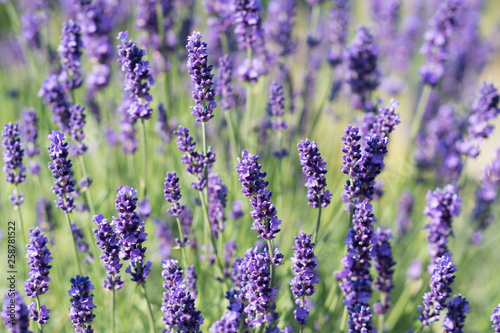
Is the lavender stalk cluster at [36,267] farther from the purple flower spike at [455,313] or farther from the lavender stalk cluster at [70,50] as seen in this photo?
the purple flower spike at [455,313]

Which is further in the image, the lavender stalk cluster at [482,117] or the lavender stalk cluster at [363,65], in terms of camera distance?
the lavender stalk cluster at [363,65]

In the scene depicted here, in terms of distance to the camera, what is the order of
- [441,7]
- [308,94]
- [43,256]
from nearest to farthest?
[43,256] → [441,7] → [308,94]

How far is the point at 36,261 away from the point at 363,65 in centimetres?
228

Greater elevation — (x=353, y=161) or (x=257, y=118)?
(x=257, y=118)

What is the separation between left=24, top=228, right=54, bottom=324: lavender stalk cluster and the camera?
1828 millimetres

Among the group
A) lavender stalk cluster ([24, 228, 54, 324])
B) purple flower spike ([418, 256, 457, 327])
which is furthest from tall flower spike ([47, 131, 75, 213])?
purple flower spike ([418, 256, 457, 327])

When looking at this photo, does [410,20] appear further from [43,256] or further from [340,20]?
[43,256]

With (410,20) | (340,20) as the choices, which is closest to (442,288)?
(340,20)

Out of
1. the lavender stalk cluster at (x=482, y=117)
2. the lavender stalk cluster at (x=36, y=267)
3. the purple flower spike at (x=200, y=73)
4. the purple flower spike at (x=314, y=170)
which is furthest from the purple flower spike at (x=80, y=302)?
the lavender stalk cluster at (x=482, y=117)

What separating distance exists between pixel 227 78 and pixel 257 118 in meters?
0.83

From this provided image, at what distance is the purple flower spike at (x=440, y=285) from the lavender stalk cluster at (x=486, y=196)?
1430 mm

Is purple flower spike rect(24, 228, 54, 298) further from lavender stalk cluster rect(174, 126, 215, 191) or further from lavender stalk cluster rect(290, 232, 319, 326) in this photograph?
lavender stalk cluster rect(290, 232, 319, 326)

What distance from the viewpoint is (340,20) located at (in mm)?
3838

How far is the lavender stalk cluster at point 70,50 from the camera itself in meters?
2.55
